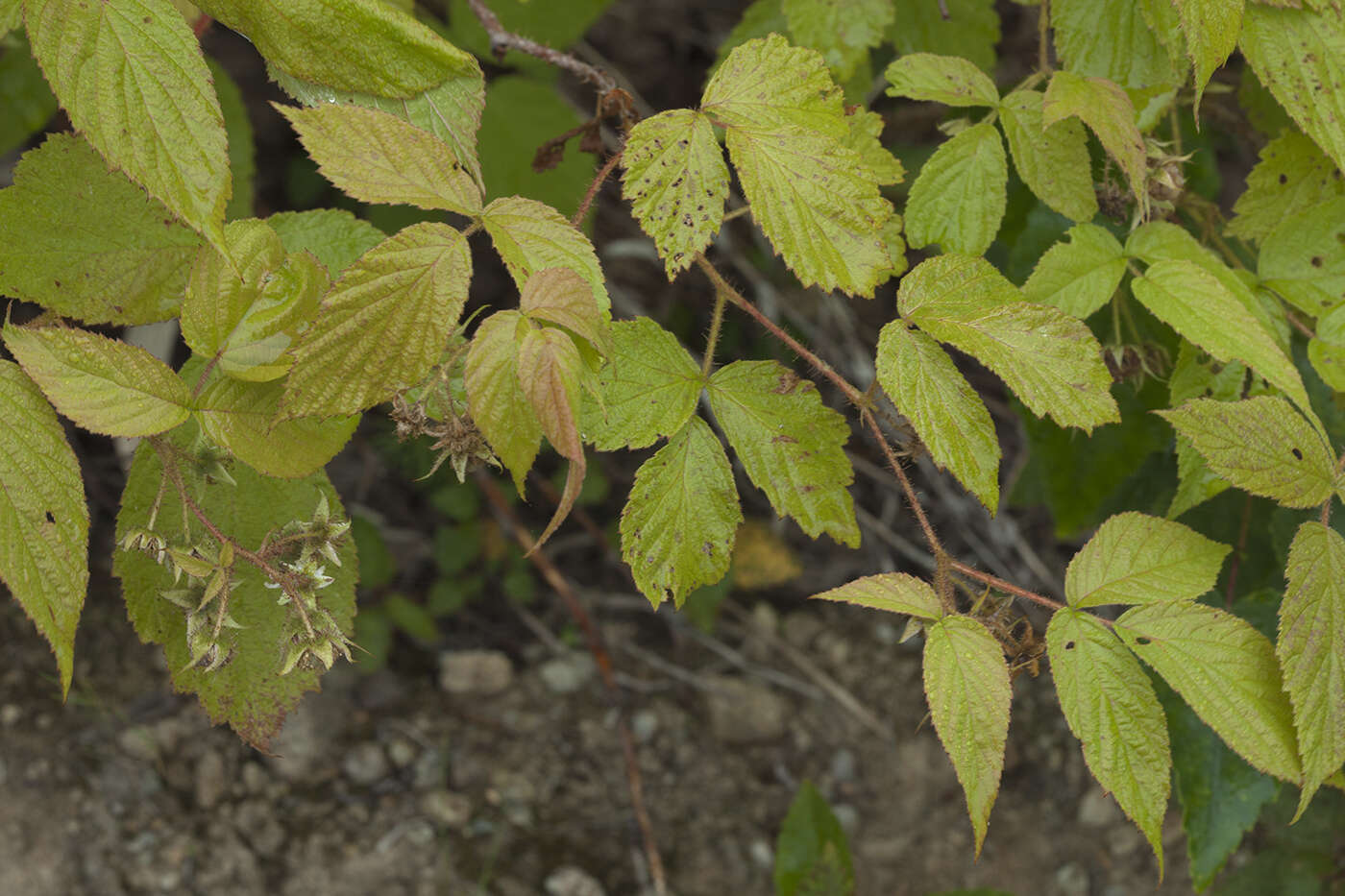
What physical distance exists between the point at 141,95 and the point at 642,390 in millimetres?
508

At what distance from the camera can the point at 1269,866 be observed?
5.67 ft

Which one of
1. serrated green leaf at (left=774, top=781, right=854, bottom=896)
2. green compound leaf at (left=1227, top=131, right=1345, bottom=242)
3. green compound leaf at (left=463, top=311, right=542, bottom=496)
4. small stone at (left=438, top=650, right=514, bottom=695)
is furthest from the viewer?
small stone at (left=438, top=650, right=514, bottom=695)

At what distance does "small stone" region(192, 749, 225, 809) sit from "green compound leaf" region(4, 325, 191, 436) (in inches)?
46.8

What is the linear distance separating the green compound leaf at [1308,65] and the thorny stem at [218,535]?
1162mm

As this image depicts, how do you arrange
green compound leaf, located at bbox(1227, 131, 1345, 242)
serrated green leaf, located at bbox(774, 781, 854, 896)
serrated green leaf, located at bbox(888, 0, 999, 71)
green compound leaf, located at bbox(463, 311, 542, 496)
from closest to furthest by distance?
green compound leaf, located at bbox(463, 311, 542, 496), green compound leaf, located at bbox(1227, 131, 1345, 242), serrated green leaf, located at bbox(888, 0, 999, 71), serrated green leaf, located at bbox(774, 781, 854, 896)

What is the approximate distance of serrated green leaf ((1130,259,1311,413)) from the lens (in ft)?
3.21

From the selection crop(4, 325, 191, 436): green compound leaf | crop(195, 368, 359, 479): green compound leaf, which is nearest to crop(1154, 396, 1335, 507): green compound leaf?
crop(195, 368, 359, 479): green compound leaf

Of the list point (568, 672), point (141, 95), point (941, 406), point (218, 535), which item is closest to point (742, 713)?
point (568, 672)

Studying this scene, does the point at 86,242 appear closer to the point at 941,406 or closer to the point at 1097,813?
the point at 941,406

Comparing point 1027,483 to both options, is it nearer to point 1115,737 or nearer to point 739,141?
point 1115,737

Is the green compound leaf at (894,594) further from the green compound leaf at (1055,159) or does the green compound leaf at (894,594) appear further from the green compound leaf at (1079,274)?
the green compound leaf at (1055,159)

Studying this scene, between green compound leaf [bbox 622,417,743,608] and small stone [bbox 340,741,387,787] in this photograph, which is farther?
small stone [bbox 340,741,387,787]

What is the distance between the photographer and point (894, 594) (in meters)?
0.94

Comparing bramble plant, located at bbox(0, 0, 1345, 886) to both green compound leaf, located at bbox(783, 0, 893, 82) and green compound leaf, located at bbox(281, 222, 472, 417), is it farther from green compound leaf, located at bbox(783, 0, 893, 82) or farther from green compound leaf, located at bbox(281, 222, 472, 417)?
green compound leaf, located at bbox(783, 0, 893, 82)
